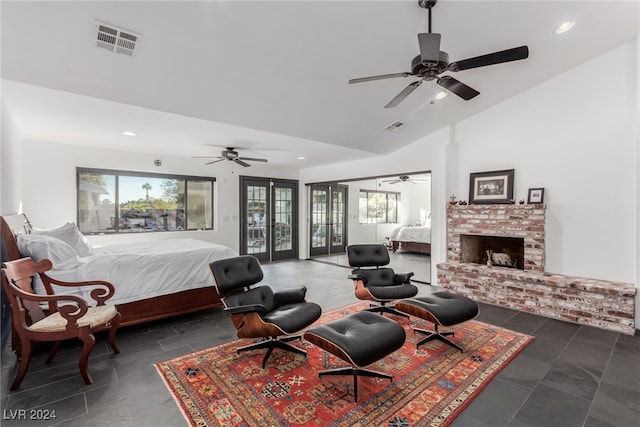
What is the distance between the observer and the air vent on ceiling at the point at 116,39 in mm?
2164

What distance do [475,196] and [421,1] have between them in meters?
3.44

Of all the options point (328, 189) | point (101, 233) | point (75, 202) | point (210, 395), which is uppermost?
point (328, 189)

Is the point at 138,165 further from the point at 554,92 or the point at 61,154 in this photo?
the point at 554,92

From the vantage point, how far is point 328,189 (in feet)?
26.8

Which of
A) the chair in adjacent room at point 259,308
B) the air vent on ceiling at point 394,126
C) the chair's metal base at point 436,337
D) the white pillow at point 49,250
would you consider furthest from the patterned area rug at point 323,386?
the air vent on ceiling at point 394,126

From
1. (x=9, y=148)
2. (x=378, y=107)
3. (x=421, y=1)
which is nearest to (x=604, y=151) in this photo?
(x=378, y=107)

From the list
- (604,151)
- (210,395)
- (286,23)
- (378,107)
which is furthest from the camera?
(378,107)

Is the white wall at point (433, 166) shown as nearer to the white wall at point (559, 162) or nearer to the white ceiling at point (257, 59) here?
the white wall at point (559, 162)

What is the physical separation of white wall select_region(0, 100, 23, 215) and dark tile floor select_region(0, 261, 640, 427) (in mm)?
1656

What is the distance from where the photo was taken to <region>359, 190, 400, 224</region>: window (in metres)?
8.36

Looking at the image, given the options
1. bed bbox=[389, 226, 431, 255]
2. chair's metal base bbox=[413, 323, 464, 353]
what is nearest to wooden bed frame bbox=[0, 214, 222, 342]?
chair's metal base bbox=[413, 323, 464, 353]

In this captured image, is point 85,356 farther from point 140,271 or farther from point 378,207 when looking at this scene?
point 378,207

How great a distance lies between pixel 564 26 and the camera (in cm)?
292

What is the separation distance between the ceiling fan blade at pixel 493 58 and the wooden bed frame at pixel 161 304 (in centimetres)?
374
